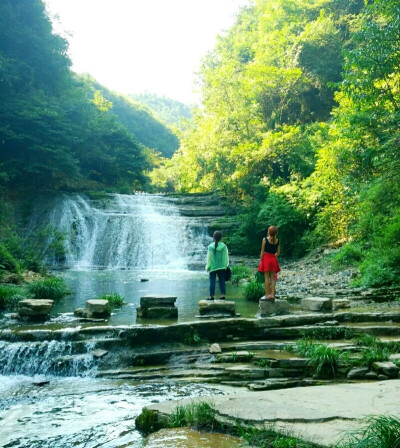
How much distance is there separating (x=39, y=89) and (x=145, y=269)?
1712 cm

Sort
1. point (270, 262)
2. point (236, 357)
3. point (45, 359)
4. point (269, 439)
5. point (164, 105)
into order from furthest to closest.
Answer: point (164, 105)
point (270, 262)
point (45, 359)
point (236, 357)
point (269, 439)

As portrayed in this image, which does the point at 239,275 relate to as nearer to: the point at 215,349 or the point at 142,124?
the point at 215,349

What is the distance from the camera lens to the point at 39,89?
100 feet

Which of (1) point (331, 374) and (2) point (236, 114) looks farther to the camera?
(2) point (236, 114)

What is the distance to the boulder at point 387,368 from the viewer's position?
4602 mm

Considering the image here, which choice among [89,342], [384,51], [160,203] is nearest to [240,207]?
[160,203]

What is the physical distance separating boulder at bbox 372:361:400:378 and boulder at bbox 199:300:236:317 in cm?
331

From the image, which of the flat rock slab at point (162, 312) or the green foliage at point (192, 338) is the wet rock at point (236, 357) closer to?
the green foliage at point (192, 338)

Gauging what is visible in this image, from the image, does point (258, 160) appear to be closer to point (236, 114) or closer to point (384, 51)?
point (236, 114)

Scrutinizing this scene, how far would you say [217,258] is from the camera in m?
8.82

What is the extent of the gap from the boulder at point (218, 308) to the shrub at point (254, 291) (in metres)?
3.09

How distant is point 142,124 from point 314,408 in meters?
74.3

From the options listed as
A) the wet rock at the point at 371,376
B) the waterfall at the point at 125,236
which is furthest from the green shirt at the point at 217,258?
the waterfall at the point at 125,236

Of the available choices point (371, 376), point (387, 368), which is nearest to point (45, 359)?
point (371, 376)
